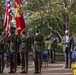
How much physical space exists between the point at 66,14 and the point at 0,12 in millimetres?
8711

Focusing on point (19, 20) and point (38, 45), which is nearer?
point (38, 45)

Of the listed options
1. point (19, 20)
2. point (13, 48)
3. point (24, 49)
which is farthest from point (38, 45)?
point (19, 20)

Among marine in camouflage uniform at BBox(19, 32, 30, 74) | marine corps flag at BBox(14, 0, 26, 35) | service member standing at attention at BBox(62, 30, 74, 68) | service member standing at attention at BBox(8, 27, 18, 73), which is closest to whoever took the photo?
marine in camouflage uniform at BBox(19, 32, 30, 74)

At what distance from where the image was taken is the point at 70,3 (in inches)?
1034

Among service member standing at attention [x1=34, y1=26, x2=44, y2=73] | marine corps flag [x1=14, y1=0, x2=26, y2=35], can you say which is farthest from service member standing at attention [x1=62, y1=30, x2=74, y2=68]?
service member standing at attention [x1=34, y1=26, x2=44, y2=73]

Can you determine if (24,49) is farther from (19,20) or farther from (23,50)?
(19,20)

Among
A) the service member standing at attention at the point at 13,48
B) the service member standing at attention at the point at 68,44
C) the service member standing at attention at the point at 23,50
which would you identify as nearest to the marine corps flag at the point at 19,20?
the service member standing at attention at the point at 13,48

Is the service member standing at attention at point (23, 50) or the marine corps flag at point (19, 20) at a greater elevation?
the marine corps flag at point (19, 20)

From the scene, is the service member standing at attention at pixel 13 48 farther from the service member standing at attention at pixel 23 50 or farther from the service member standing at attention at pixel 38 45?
the service member standing at attention at pixel 38 45

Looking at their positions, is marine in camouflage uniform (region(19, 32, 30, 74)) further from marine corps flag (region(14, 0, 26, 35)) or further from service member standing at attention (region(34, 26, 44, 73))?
marine corps flag (region(14, 0, 26, 35))

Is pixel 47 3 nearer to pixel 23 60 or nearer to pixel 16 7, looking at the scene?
pixel 16 7

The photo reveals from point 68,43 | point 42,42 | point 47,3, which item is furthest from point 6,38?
point 47,3

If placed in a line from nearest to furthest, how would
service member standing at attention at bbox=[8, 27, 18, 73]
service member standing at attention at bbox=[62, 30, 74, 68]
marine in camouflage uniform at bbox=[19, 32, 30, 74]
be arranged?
1. marine in camouflage uniform at bbox=[19, 32, 30, 74]
2. service member standing at attention at bbox=[8, 27, 18, 73]
3. service member standing at attention at bbox=[62, 30, 74, 68]

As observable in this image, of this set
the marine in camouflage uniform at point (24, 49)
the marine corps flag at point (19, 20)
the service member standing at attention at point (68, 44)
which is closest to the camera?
the marine in camouflage uniform at point (24, 49)
